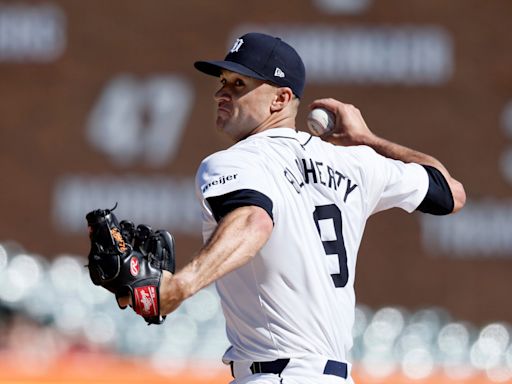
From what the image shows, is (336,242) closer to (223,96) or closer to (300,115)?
(223,96)

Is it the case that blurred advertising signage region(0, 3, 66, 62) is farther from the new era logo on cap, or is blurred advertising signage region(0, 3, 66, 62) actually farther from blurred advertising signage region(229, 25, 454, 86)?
the new era logo on cap

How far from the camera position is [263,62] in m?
3.84

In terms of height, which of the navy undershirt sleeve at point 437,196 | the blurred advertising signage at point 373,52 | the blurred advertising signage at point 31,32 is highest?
the blurred advertising signage at point 31,32

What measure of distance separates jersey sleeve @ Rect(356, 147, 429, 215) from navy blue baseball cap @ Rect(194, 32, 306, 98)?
345mm

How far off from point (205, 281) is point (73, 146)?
307 inches

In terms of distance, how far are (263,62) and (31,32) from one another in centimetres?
721

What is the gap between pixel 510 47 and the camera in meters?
10.7

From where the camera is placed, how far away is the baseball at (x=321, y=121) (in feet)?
14.3

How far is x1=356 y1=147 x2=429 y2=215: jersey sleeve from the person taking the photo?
396 centimetres

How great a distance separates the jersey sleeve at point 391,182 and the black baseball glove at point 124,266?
987 mm

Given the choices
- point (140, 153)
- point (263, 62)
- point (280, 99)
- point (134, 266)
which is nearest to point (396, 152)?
point (280, 99)

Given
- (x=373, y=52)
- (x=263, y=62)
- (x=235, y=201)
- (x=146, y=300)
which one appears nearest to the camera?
(x=146, y=300)

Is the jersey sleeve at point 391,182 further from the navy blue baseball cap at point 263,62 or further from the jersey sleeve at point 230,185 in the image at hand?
the jersey sleeve at point 230,185

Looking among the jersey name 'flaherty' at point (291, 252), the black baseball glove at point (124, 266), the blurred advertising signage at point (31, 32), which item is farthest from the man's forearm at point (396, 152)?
the blurred advertising signage at point (31, 32)
